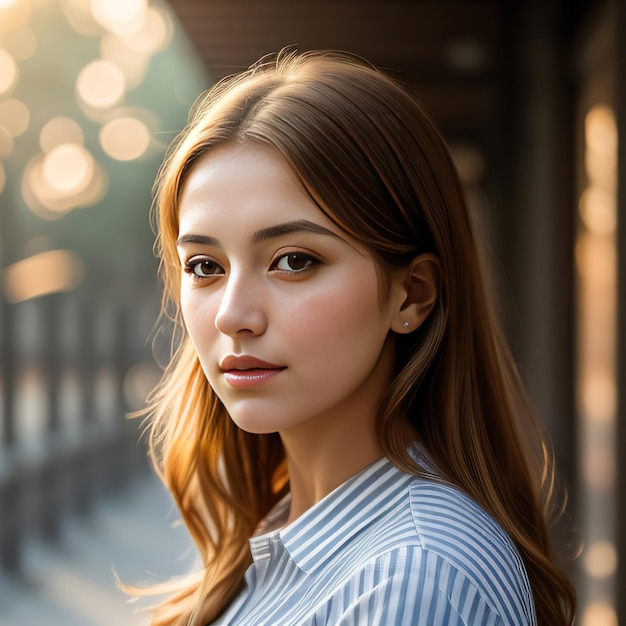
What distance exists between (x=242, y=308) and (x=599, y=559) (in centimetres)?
269

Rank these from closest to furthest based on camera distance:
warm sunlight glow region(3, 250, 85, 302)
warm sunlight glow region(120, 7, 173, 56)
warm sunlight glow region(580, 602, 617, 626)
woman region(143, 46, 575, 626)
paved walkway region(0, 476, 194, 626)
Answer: woman region(143, 46, 575, 626) → warm sunlight glow region(580, 602, 617, 626) → paved walkway region(0, 476, 194, 626) → warm sunlight glow region(120, 7, 173, 56) → warm sunlight glow region(3, 250, 85, 302)

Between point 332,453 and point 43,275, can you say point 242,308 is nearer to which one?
point 332,453

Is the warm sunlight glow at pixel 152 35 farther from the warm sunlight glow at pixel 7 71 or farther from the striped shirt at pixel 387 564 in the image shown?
the striped shirt at pixel 387 564

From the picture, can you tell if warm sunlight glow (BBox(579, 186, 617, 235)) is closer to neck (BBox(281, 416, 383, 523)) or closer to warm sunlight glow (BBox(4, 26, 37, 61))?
neck (BBox(281, 416, 383, 523))

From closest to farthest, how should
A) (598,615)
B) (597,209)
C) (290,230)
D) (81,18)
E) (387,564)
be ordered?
(387,564)
(290,230)
(598,615)
(597,209)
(81,18)

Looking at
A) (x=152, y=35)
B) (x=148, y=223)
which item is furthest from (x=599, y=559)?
(x=152, y=35)

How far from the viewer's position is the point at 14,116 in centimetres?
574

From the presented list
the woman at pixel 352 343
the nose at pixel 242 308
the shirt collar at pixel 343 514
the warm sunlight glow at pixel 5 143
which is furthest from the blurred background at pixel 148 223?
the nose at pixel 242 308

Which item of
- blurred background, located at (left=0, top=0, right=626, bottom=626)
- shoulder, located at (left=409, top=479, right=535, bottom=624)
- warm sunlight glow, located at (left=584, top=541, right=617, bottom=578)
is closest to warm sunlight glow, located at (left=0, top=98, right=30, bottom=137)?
blurred background, located at (left=0, top=0, right=626, bottom=626)

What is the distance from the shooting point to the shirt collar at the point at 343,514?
106 centimetres

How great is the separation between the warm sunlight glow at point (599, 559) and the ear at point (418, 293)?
83.2 inches

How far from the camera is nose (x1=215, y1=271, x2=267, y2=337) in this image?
103 cm

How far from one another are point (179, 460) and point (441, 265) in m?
0.59

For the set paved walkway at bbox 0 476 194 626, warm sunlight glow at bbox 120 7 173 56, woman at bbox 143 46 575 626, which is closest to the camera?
woman at bbox 143 46 575 626
